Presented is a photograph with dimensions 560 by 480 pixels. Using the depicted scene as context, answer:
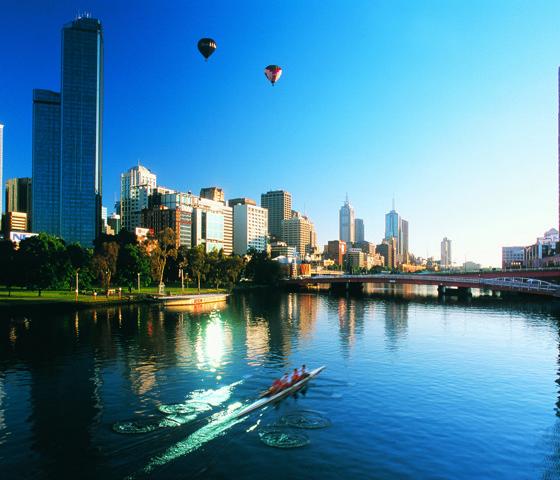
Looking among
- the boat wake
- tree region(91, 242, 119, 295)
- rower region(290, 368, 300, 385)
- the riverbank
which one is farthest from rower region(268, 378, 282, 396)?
tree region(91, 242, 119, 295)

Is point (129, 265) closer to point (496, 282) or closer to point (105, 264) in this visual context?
point (105, 264)

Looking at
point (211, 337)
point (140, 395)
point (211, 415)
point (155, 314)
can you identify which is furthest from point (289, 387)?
point (155, 314)

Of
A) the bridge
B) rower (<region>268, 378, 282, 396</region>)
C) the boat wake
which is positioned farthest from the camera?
the bridge

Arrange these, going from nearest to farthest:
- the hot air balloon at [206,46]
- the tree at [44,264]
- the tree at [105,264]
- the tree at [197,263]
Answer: the hot air balloon at [206,46]
the tree at [44,264]
the tree at [105,264]
the tree at [197,263]

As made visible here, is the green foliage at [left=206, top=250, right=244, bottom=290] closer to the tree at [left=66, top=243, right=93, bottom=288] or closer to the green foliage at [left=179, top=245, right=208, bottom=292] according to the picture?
the green foliage at [left=179, top=245, right=208, bottom=292]

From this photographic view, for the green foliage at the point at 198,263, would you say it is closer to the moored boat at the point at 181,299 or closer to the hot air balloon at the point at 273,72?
the moored boat at the point at 181,299

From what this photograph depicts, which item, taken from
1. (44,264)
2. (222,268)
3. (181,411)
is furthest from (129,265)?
(181,411)

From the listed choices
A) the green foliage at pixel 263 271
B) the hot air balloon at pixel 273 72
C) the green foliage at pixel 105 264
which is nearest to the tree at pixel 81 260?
the green foliage at pixel 105 264

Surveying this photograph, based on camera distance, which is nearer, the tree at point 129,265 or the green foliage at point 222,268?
the tree at point 129,265
